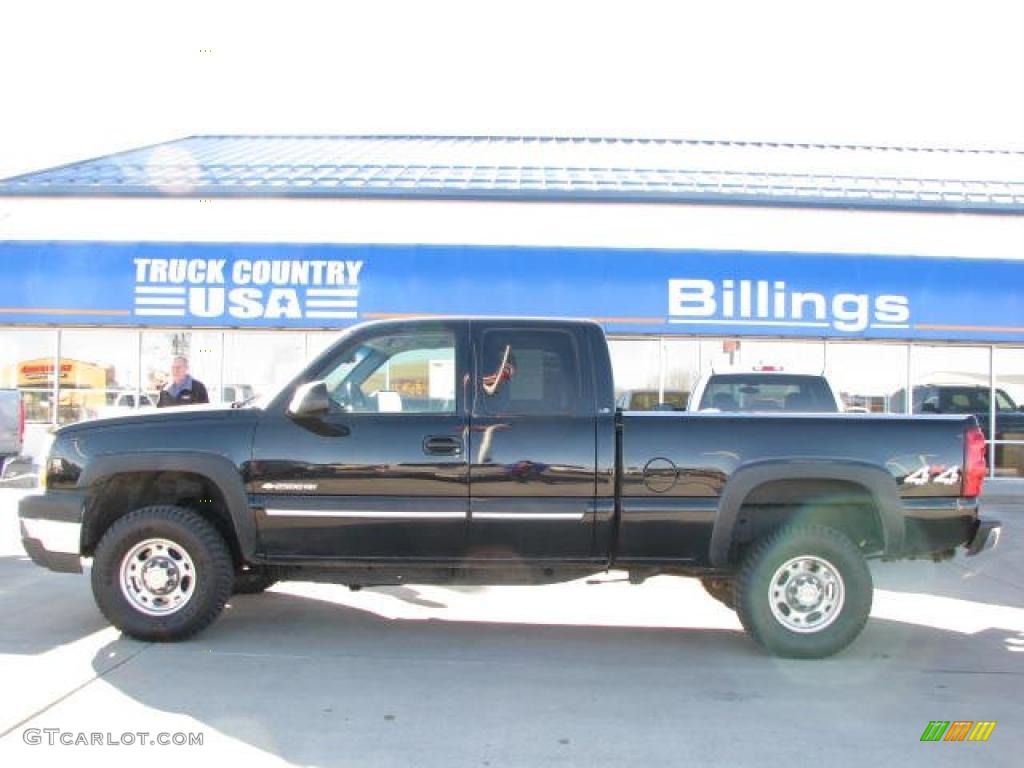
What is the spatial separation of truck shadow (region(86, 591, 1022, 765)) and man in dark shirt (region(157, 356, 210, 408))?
3.27 metres

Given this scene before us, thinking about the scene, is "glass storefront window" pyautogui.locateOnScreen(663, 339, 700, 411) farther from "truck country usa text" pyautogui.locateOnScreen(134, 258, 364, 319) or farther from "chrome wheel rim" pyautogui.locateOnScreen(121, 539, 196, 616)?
"chrome wheel rim" pyautogui.locateOnScreen(121, 539, 196, 616)

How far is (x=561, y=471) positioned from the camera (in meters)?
5.73

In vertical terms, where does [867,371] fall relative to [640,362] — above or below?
below

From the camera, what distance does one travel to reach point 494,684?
5285mm

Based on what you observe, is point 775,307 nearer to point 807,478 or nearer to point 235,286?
point 235,286

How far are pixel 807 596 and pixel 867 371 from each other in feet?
39.6

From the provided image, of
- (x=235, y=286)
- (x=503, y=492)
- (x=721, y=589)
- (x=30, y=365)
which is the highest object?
(x=235, y=286)

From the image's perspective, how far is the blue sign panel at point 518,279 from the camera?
619 inches

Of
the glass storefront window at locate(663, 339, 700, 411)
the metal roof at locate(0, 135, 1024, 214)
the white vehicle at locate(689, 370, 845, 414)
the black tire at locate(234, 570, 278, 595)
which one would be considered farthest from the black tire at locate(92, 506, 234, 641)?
the metal roof at locate(0, 135, 1024, 214)

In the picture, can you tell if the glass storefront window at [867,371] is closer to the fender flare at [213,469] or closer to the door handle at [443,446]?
the door handle at [443,446]

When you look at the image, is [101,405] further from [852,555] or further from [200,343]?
[852,555]

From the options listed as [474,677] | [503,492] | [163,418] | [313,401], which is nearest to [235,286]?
[163,418]

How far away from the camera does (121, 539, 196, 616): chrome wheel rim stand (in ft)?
19.3

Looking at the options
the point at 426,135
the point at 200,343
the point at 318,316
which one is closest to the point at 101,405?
the point at 200,343
